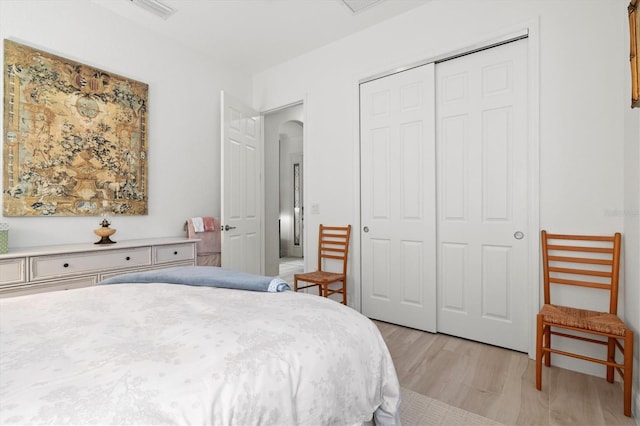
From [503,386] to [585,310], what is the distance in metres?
0.71

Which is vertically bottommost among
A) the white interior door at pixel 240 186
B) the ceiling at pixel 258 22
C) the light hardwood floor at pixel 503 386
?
the light hardwood floor at pixel 503 386


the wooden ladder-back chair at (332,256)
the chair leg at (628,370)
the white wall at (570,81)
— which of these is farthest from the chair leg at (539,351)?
the wooden ladder-back chair at (332,256)

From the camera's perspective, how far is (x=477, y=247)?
8.50ft

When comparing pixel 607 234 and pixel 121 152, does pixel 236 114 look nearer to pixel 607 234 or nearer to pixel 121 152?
pixel 121 152

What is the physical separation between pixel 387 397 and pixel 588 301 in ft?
5.80

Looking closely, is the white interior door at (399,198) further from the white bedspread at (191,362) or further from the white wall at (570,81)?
the white bedspread at (191,362)

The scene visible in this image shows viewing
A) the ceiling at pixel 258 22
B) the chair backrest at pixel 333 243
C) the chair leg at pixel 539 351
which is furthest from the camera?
the chair backrest at pixel 333 243

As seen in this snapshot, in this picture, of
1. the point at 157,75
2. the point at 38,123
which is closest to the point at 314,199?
the point at 157,75

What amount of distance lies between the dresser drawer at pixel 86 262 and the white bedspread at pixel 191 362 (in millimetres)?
1046

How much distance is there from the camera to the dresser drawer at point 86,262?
216 centimetres

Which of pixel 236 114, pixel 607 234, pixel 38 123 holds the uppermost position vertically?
pixel 236 114

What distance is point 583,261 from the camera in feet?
6.81

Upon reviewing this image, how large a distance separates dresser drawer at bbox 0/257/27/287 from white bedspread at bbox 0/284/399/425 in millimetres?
1013

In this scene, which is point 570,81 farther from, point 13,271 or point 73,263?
point 13,271
